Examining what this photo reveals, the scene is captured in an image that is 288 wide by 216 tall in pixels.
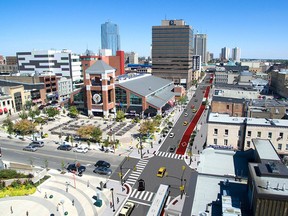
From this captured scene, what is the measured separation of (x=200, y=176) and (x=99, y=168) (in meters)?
27.8

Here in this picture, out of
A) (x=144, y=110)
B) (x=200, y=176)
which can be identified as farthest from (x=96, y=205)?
(x=144, y=110)

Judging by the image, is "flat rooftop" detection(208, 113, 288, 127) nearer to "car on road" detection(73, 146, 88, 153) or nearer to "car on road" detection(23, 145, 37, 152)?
"car on road" detection(73, 146, 88, 153)

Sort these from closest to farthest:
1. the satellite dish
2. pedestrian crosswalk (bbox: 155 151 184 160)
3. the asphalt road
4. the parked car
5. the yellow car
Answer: the yellow car
the asphalt road
pedestrian crosswalk (bbox: 155 151 184 160)
the parked car
the satellite dish

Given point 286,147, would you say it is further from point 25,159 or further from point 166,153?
point 25,159

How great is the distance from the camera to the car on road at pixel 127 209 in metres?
35.7

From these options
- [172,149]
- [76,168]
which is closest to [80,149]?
[76,168]

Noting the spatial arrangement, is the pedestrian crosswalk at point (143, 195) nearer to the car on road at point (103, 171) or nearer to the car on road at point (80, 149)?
the car on road at point (103, 171)

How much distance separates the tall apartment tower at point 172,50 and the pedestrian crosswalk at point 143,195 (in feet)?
445

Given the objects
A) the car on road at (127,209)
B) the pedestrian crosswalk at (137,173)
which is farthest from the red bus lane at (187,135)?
the car on road at (127,209)

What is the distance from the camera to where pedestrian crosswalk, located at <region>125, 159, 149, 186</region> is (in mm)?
47625

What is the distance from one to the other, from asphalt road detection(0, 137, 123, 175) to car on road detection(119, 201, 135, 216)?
1541 centimetres

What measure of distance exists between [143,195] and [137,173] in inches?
322

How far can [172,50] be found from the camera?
170m

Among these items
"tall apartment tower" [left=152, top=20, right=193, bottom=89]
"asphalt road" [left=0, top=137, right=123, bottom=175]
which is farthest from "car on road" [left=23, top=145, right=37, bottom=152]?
"tall apartment tower" [left=152, top=20, right=193, bottom=89]
